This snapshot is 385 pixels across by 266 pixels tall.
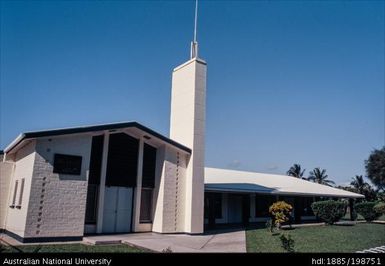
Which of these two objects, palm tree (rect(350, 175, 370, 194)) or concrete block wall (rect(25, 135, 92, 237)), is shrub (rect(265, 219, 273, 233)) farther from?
palm tree (rect(350, 175, 370, 194))

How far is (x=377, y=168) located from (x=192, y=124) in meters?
48.1

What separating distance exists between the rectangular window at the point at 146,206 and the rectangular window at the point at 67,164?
4096 mm

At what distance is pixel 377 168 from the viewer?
54188 millimetres

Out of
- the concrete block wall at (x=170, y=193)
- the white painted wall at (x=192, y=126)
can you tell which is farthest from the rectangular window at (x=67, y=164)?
the white painted wall at (x=192, y=126)

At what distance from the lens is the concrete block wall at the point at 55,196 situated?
41.5 ft

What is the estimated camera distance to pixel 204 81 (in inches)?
731

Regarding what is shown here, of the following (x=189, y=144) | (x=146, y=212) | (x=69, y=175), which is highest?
(x=189, y=144)

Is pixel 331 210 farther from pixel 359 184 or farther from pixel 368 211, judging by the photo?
pixel 359 184

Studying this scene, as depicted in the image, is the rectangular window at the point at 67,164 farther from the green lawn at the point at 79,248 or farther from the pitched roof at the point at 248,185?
the pitched roof at the point at 248,185

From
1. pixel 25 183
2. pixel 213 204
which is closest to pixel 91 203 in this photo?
pixel 25 183
